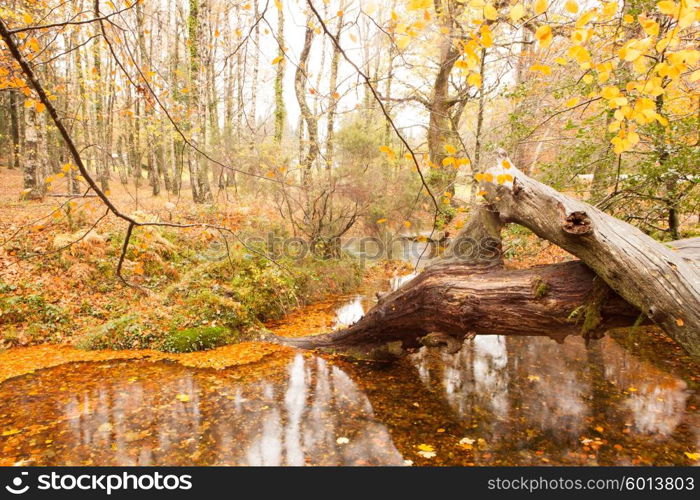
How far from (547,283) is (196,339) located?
17.8 feet

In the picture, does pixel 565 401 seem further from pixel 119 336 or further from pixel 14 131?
pixel 14 131

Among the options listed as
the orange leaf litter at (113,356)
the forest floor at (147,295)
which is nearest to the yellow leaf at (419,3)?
the forest floor at (147,295)

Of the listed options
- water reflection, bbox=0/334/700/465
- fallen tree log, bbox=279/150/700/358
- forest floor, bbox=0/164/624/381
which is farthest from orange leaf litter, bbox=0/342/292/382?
fallen tree log, bbox=279/150/700/358

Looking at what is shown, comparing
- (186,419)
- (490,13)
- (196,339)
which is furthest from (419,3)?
(196,339)

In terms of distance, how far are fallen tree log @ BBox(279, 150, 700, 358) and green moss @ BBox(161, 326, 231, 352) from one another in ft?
9.21

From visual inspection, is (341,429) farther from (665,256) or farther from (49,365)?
(49,365)

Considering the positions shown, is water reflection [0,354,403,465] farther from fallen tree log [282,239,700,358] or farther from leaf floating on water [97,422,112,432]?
fallen tree log [282,239,700,358]

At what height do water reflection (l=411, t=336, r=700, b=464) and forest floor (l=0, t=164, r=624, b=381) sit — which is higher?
forest floor (l=0, t=164, r=624, b=381)

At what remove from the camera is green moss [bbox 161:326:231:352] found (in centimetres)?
629

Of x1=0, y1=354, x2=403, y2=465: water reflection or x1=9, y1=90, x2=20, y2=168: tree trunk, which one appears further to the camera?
x1=9, y1=90, x2=20, y2=168: tree trunk

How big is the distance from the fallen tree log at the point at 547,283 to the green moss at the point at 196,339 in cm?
281

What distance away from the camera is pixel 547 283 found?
12.6ft

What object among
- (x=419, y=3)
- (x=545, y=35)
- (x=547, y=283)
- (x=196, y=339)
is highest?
(x=419, y=3)

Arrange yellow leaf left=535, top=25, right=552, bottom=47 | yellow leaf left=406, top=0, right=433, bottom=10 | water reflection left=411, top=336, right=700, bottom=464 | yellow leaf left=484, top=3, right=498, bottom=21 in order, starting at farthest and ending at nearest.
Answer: water reflection left=411, top=336, right=700, bottom=464 → yellow leaf left=406, top=0, right=433, bottom=10 → yellow leaf left=535, top=25, right=552, bottom=47 → yellow leaf left=484, top=3, right=498, bottom=21
